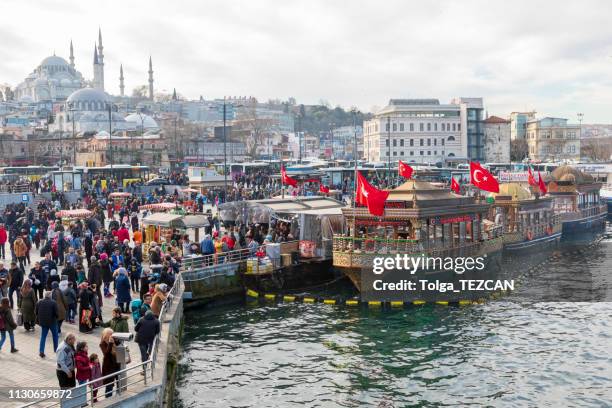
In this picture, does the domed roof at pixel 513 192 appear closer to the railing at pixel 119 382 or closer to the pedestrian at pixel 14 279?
the pedestrian at pixel 14 279

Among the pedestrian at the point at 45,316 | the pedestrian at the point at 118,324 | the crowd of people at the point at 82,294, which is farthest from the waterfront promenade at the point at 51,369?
the pedestrian at the point at 118,324

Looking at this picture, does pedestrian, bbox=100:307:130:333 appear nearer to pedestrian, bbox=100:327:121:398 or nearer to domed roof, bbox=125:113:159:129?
pedestrian, bbox=100:327:121:398

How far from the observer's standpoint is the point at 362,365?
727 inches

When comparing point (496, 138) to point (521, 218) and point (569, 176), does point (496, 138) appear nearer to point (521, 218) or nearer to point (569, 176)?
point (569, 176)

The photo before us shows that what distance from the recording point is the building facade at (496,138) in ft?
379

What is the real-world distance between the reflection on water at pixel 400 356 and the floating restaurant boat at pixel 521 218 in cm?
1086

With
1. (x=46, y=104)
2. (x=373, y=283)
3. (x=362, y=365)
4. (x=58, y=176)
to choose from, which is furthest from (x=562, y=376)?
(x=46, y=104)

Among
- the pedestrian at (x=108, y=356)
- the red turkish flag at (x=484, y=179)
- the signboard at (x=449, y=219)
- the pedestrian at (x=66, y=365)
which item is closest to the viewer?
the pedestrian at (x=66, y=365)

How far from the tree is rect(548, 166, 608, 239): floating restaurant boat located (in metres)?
82.8

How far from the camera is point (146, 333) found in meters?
14.1

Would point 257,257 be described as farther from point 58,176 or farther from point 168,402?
point 58,176

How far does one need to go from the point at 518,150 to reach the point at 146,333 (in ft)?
411

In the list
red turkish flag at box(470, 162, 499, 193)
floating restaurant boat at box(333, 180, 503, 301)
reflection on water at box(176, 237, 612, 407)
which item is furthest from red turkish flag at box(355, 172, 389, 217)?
red turkish flag at box(470, 162, 499, 193)

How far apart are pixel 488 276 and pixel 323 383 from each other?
549 inches
